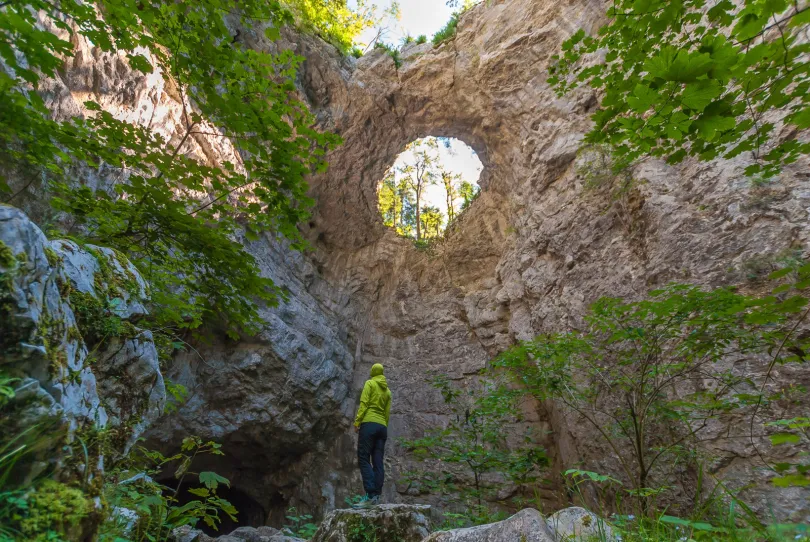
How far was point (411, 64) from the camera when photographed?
1001cm

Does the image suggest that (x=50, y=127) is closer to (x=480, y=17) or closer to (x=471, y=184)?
(x=480, y=17)

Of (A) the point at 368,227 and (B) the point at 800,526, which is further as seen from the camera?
(A) the point at 368,227

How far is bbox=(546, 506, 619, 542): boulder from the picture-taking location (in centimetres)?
180

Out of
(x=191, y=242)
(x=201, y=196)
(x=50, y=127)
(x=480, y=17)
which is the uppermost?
(x=480, y=17)

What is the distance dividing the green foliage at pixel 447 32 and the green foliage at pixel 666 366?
28.8 ft

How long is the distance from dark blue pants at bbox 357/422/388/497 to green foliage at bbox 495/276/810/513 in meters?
1.87

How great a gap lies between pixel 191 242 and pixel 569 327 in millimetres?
5507

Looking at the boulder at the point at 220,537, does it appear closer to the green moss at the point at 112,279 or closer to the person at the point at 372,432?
the person at the point at 372,432

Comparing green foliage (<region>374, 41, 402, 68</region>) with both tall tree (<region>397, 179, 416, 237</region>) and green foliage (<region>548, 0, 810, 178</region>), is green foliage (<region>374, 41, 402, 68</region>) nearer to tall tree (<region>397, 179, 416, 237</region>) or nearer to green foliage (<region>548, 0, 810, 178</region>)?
tall tree (<region>397, 179, 416, 237</region>)

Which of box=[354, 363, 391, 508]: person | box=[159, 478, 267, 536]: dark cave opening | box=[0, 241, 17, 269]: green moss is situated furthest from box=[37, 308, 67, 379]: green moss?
box=[159, 478, 267, 536]: dark cave opening

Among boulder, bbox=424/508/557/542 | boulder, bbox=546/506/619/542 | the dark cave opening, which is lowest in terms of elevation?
the dark cave opening

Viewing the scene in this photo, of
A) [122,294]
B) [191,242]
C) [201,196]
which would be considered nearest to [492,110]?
[201,196]

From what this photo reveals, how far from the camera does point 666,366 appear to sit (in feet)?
11.1

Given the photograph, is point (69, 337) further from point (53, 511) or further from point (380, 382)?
point (380, 382)
